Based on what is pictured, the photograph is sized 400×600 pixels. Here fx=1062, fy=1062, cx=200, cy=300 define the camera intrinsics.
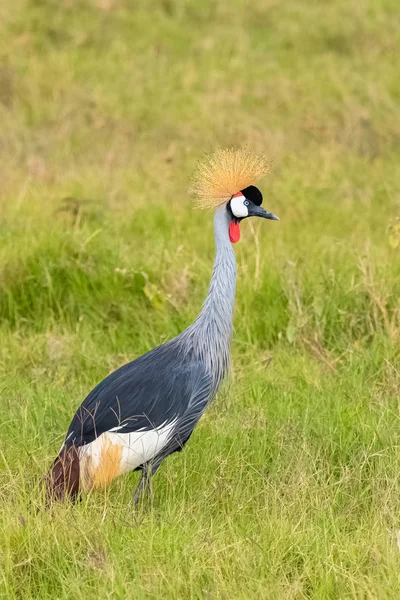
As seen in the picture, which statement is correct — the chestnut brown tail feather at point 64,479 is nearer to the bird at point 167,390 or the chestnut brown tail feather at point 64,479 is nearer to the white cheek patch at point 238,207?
the bird at point 167,390

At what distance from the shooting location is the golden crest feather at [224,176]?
10.9 feet

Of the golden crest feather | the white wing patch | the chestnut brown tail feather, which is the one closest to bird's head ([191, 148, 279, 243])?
the golden crest feather

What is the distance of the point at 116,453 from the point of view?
2.98m

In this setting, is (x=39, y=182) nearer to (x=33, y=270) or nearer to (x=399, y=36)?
(x=33, y=270)

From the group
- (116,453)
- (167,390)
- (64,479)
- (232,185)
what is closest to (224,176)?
(232,185)

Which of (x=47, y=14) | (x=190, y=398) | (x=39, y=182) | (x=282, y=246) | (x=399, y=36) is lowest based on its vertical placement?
(x=190, y=398)

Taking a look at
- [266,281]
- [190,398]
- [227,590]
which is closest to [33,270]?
[266,281]

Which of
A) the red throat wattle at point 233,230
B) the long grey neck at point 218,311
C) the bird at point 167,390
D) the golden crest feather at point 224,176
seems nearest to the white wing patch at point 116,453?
the bird at point 167,390

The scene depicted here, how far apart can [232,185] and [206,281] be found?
1536mm

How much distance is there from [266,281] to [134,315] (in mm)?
600

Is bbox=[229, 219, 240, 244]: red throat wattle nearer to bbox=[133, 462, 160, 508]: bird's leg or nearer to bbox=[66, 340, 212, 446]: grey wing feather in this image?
bbox=[66, 340, 212, 446]: grey wing feather

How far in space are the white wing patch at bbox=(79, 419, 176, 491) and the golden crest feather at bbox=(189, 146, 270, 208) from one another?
753 millimetres

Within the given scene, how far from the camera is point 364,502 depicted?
10.2 ft

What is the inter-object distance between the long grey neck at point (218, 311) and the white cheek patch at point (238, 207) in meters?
0.03
